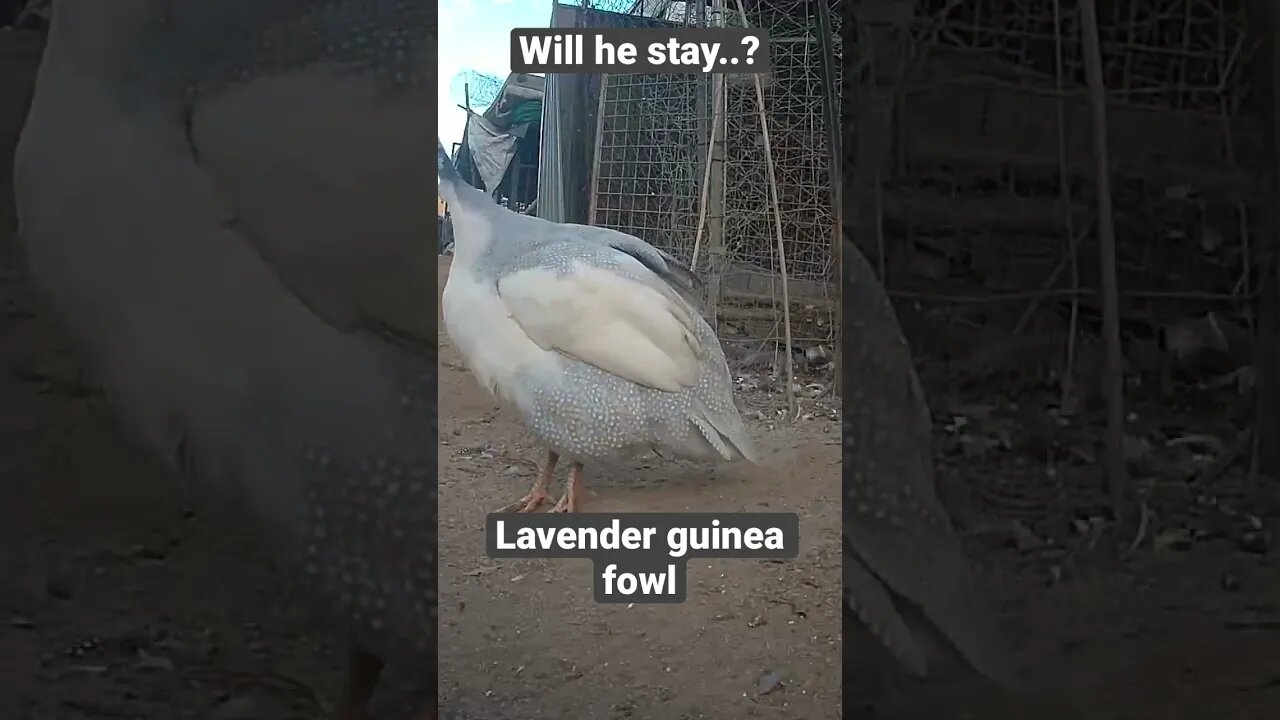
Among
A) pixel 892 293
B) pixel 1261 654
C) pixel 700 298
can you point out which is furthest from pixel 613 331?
pixel 1261 654

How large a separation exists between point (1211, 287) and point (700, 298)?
132cm

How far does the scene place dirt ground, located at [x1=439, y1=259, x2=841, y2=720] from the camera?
217 centimetres

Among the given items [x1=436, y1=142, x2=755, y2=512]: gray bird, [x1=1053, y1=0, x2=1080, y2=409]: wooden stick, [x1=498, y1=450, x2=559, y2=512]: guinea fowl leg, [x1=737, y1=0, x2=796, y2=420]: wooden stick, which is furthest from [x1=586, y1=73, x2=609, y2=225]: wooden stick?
[x1=1053, y1=0, x2=1080, y2=409]: wooden stick

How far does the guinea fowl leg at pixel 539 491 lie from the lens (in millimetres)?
2170

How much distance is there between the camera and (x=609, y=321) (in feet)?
7.26

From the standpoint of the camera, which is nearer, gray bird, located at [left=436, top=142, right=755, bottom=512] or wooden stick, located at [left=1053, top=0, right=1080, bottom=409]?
gray bird, located at [left=436, top=142, right=755, bottom=512]

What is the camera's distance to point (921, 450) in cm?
228

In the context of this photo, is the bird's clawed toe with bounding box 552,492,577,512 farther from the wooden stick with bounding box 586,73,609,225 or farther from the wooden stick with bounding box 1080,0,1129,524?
the wooden stick with bounding box 1080,0,1129,524

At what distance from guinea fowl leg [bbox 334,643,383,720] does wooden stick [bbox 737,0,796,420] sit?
117 cm

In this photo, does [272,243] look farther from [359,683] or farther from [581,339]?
[359,683]

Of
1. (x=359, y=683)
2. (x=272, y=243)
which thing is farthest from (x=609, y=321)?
(x=359, y=683)

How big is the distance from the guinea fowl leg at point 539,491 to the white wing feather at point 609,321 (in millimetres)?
251

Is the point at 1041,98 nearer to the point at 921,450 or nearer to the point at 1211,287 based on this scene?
the point at 1211,287

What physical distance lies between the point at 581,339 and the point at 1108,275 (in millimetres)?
1321
